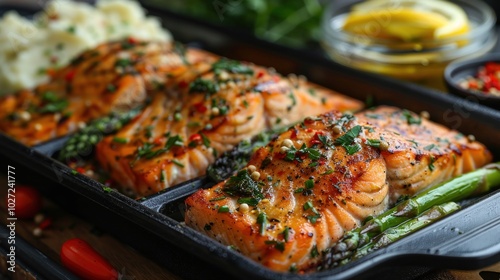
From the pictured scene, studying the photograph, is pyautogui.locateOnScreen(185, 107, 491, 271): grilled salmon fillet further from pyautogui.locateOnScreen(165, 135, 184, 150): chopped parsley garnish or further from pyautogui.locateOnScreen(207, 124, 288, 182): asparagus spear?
pyautogui.locateOnScreen(165, 135, 184, 150): chopped parsley garnish

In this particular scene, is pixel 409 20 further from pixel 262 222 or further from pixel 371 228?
pixel 262 222

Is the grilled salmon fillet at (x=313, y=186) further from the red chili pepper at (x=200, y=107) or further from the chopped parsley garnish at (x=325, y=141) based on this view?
the red chili pepper at (x=200, y=107)

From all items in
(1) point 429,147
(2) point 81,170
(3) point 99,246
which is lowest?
(3) point 99,246

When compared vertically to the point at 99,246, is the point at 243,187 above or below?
above

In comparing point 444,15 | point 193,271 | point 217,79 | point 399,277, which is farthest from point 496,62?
point 193,271

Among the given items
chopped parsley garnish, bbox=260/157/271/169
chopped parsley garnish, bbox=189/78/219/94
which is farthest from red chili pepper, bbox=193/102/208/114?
chopped parsley garnish, bbox=260/157/271/169

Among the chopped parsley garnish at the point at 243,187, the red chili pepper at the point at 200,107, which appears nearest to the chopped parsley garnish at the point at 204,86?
the red chili pepper at the point at 200,107

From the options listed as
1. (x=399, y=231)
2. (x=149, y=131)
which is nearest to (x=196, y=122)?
(x=149, y=131)
